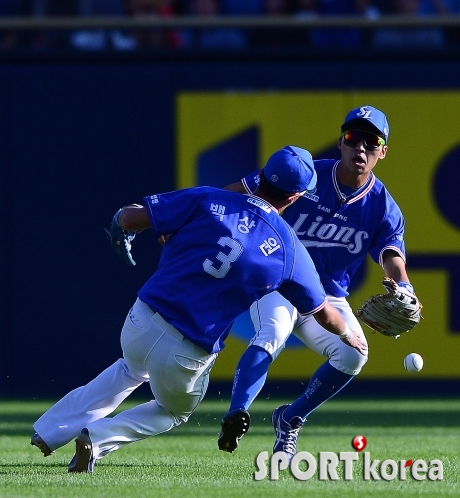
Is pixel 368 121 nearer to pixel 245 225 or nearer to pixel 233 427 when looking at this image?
pixel 245 225

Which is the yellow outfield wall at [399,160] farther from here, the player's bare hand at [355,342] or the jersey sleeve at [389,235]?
the player's bare hand at [355,342]

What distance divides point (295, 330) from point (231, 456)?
0.86 m

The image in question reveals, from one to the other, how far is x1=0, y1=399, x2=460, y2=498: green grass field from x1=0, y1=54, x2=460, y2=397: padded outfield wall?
843 millimetres

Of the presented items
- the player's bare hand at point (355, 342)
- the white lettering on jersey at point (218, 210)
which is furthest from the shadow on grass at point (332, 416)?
the white lettering on jersey at point (218, 210)

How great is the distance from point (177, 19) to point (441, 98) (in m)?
2.76

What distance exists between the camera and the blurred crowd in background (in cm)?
1150

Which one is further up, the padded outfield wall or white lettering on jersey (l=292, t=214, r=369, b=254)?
white lettering on jersey (l=292, t=214, r=369, b=254)

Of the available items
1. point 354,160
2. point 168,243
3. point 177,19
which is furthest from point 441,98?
point 168,243

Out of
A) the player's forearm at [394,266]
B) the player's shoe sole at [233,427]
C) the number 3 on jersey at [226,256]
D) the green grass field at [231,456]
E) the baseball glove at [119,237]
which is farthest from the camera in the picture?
the player's forearm at [394,266]

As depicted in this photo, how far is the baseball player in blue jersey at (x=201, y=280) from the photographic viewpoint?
557cm

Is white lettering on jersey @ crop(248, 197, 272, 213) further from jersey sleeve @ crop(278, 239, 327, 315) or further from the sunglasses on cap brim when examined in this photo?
the sunglasses on cap brim

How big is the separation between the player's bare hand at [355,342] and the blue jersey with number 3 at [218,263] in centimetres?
36

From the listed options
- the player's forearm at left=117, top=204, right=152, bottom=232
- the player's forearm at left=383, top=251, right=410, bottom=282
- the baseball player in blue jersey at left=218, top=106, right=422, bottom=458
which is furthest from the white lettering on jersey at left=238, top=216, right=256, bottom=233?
the player's forearm at left=383, top=251, right=410, bottom=282

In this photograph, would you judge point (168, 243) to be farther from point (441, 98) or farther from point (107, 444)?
point (441, 98)
